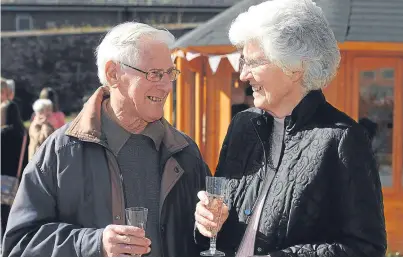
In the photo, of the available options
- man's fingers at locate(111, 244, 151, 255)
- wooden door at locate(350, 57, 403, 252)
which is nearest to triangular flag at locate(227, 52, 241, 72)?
wooden door at locate(350, 57, 403, 252)

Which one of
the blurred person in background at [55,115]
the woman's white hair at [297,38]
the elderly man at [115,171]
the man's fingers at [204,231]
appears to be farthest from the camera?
the blurred person in background at [55,115]

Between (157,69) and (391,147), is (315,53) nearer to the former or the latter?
(157,69)

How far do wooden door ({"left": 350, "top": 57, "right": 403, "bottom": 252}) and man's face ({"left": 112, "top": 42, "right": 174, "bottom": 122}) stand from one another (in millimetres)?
5762

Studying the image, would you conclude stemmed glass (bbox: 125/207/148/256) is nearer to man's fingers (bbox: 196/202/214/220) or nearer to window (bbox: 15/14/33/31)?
man's fingers (bbox: 196/202/214/220)

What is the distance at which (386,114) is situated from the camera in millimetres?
9016

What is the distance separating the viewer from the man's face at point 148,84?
9.96 feet

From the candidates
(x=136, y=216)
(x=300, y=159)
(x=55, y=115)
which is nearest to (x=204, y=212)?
(x=136, y=216)

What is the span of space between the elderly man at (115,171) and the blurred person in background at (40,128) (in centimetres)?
478

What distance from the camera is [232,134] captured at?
3.12 metres

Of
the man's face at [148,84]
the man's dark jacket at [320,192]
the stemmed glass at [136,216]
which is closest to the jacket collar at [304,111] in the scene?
the man's dark jacket at [320,192]

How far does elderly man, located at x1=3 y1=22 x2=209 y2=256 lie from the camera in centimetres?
292

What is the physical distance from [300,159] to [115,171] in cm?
82

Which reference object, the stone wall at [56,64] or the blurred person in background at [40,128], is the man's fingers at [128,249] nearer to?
the blurred person in background at [40,128]

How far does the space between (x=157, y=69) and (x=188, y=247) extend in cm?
83
